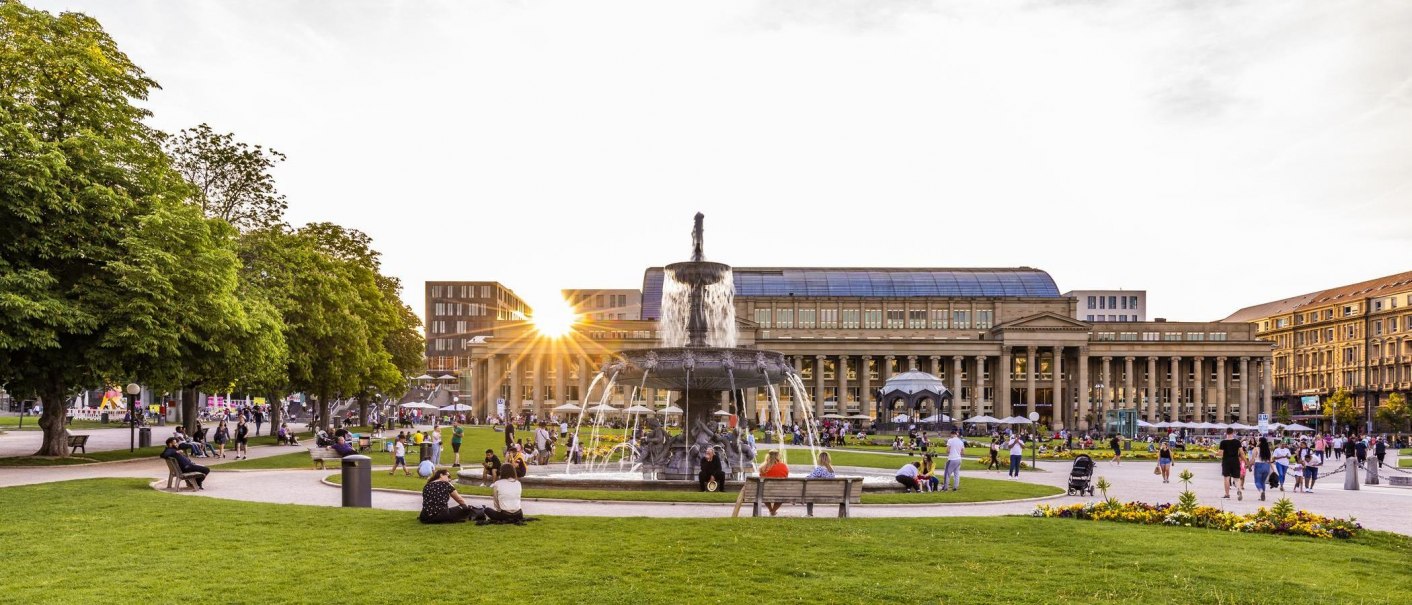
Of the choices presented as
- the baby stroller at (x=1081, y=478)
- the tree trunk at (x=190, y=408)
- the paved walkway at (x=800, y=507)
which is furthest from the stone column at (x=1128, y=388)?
the baby stroller at (x=1081, y=478)

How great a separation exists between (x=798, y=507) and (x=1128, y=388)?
12143cm

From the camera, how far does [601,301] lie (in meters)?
193

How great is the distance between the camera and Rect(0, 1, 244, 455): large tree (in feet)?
104

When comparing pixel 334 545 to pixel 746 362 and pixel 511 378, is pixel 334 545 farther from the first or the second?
pixel 511 378

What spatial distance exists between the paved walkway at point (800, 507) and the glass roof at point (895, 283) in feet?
322

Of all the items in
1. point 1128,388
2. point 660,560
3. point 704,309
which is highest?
point 704,309

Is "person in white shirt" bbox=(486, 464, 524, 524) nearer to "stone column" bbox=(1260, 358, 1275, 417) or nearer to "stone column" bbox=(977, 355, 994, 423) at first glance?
"stone column" bbox=(977, 355, 994, 423)

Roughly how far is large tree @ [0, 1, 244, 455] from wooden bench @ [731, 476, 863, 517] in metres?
22.1

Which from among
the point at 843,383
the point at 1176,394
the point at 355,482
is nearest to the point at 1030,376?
the point at 1176,394

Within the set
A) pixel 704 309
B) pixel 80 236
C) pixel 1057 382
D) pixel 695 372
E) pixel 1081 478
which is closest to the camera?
pixel 1081 478

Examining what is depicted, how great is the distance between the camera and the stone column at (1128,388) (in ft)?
431

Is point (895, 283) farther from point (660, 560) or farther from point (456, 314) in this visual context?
point (660, 560)

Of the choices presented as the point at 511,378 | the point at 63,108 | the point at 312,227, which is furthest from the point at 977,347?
the point at 63,108

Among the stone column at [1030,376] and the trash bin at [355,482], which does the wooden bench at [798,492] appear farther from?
the stone column at [1030,376]
